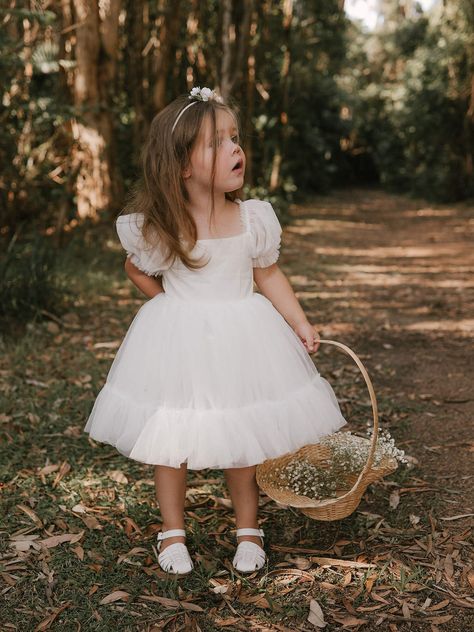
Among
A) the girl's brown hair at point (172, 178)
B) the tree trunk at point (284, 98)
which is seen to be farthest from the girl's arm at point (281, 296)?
the tree trunk at point (284, 98)

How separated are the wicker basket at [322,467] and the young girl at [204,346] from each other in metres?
0.13

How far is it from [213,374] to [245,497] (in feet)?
1.85

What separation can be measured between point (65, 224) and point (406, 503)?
650cm

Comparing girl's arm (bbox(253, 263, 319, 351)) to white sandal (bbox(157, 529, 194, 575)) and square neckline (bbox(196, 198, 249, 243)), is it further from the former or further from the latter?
white sandal (bbox(157, 529, 194, 575))

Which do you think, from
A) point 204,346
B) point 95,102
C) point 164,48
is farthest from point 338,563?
point 164,48

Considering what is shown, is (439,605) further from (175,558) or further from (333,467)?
(175,558)

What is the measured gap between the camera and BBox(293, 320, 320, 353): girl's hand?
268 centimetres

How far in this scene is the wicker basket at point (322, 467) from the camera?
2.49m

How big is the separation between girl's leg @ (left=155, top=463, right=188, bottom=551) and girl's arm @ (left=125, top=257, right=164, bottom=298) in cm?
67

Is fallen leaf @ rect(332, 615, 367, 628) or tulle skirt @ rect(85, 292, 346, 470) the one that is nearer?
fallen leaf @ rect(332, 615, 367, 628)

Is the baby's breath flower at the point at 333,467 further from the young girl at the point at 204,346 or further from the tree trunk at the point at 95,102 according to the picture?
the tree trunk at the point at 95,102

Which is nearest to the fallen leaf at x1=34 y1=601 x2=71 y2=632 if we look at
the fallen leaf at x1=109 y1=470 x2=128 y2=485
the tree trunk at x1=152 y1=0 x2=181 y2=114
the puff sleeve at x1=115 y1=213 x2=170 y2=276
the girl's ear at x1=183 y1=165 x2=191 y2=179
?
the fallen leaf at x1=109 y1=470 x2=128 y2=485

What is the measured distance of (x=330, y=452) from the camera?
10.0 feet

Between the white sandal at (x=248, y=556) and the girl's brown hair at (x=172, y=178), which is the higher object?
the girl's brown hair at (x=172, y=178)
